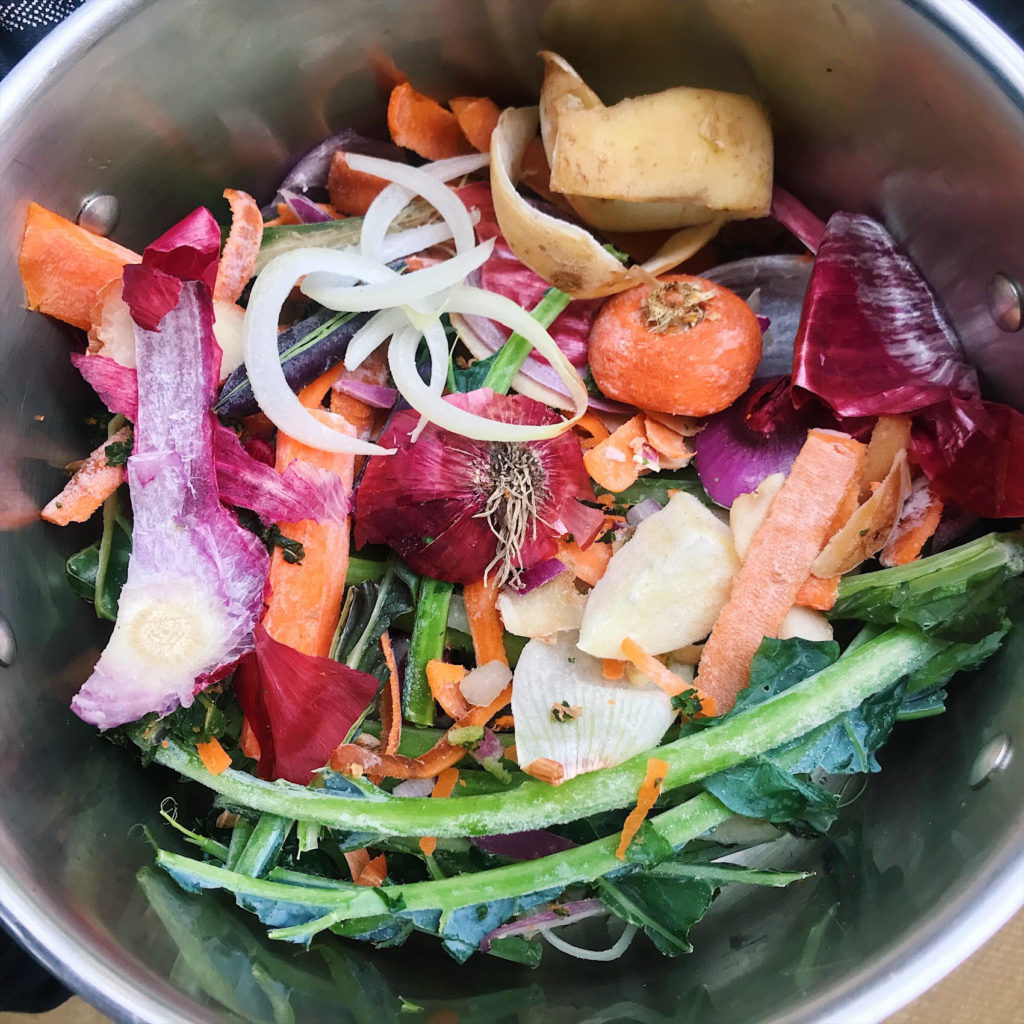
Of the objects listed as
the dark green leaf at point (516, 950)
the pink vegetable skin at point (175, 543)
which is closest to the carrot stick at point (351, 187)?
the pink vegetable skin at point (175, 543)

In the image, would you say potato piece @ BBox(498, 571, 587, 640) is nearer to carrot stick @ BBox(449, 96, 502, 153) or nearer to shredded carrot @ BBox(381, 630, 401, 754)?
shredded carrot @ BBox(381, 630, 401, 754)

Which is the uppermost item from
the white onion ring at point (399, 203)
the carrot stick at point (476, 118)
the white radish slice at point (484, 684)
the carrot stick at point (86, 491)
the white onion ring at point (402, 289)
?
the carrot stick at point (476, 118)

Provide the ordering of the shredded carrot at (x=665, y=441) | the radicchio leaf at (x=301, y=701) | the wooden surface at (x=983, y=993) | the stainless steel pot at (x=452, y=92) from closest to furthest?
the stainless steel pot at (x=452, y=92), the radicchio leaf at (x=301, y=701), the shredded carrot at (x=665, y=441), the wooden surface at (x=983, y=993)

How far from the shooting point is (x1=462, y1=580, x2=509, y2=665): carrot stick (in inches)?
37.7

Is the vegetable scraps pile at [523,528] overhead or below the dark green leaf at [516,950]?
overhead

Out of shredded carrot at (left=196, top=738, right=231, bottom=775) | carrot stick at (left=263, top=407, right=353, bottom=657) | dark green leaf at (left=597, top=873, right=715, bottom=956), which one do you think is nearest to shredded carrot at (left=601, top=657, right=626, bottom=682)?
dark green leaf at (left=597, top=873, right=715, bottom=956)

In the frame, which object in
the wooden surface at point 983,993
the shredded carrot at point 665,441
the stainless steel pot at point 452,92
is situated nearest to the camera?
the stainless steel pot at point 452,92

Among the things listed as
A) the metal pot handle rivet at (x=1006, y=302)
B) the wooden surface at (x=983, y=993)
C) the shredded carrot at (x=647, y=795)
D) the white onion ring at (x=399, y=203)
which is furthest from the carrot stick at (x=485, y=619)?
the wooden surface at (x=983, y=993)

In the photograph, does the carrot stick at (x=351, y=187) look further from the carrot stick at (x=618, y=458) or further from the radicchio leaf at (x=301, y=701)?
the radicchio leaf at (x=301, y=701)

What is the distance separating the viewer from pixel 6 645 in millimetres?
874

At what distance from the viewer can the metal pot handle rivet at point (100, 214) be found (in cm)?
93

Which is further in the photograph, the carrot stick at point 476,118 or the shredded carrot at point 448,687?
the carrot stick at point 476,118

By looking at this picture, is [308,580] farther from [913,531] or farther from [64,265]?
[913,531]

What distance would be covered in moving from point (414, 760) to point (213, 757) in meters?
0.21
